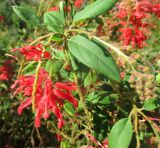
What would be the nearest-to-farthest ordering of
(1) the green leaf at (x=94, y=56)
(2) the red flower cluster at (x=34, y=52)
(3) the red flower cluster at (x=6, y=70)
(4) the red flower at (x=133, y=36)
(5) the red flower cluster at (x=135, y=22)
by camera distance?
(1) the green leaf at (x=94, y=56) < (2) the red flower cluster at (x=34, y=52) < (5) the red flower cluster at (x=135, y=22) < (4) the red flower at (x=133, y=36) < (3) the red flower cluster at (x=6, y=70)

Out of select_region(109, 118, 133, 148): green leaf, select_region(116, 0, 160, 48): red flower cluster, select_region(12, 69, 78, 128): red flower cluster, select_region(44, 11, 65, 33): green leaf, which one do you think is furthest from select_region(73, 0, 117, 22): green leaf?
select_region(116, 0, 160, 48): red flower cluster

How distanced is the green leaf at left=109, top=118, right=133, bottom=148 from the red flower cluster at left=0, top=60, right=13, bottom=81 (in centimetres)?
221

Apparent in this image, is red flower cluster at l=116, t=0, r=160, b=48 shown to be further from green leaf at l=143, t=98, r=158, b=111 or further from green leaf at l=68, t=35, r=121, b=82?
green leaf at l=68, t=35, r=121, b=82

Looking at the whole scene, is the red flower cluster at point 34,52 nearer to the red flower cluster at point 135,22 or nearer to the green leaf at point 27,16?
the green leaf at point 27,16

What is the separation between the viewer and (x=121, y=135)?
0.99 metres

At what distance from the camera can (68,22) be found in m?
1.10

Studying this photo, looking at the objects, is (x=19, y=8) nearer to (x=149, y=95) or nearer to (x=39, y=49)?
(x=39, y=49)

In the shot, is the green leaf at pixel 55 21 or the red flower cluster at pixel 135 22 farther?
the red flower cluster at pixel 135 22

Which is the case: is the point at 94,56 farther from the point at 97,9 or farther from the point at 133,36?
the point at 133,36

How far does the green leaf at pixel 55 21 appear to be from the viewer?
3.40 feet

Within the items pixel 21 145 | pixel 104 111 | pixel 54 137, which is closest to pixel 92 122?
pixel 104 111

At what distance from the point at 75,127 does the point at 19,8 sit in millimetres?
744

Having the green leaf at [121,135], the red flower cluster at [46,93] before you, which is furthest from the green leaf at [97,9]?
the green leaf at [121,135]

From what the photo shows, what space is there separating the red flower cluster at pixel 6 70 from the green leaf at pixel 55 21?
A: 6.75ft
